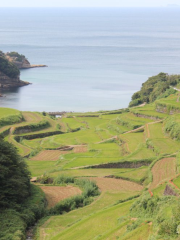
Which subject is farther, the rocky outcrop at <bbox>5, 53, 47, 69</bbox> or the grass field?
the rocky outcrop at <bbox>5, 53, 47, 69</bbox>

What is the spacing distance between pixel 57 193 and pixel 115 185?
4029 millimetres

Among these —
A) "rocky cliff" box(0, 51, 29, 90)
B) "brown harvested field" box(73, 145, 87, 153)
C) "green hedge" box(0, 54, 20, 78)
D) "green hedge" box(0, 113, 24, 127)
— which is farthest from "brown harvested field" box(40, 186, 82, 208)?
"green hedge" box(0, 54, 20, 78)

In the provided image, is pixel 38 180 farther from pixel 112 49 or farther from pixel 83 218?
pixel 112 49

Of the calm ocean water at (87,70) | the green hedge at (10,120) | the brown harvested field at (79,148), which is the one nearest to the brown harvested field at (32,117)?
the green hedge at (10,120)

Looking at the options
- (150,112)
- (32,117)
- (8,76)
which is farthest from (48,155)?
(8,76)

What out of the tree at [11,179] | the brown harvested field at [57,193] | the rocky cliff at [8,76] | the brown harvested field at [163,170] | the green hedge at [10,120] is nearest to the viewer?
the tree at [11,179]

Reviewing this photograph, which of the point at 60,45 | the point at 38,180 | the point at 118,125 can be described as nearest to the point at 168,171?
the point at 38,180

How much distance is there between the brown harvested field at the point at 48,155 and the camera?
36.5m

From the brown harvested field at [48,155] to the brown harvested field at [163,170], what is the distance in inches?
389

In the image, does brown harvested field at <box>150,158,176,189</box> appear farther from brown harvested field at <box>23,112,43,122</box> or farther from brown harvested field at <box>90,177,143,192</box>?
brown harvested field at <box>23,112,43,122</box>

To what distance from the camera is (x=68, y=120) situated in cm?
5625

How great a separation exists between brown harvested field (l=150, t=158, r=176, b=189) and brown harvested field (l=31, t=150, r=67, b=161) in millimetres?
9871

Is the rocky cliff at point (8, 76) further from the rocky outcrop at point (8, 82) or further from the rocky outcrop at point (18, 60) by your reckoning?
the rocky outcrop at point (18, 60)

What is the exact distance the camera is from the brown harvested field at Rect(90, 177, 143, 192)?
1042 inches
